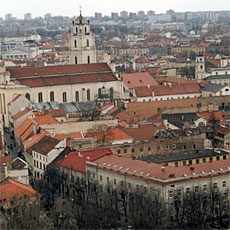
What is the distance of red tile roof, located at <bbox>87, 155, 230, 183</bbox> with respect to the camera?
2769 centimetres

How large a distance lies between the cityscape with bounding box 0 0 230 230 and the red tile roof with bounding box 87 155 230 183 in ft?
0.15

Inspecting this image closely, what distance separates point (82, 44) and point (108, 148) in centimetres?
2629

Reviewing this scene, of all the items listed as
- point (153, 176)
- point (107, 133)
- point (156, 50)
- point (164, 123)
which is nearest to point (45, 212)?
point (153, 176)

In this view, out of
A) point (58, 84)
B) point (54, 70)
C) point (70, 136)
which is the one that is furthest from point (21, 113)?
point (70, 136)

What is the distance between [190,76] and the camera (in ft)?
235

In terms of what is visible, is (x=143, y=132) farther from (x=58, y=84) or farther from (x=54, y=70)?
(x=54, y=70)

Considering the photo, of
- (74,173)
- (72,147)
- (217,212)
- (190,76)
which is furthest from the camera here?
(190,76)

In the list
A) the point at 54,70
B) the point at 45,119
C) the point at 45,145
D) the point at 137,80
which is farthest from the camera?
the point at 137,80

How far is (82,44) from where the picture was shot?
59469 mm

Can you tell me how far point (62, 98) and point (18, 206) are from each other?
27110 millimetres

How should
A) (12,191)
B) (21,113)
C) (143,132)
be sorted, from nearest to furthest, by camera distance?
(12,191) < (143,132) < (21,113)

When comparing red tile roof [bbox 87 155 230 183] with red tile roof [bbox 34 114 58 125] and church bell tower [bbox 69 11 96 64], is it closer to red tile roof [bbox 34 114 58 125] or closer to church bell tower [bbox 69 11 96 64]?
red tile roof [bbox 34 114 58 125]

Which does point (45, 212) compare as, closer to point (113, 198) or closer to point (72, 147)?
point (113, 198)

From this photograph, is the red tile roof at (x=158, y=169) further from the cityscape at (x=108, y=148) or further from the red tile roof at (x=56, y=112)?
the red tile roof at (x=56, y=112)
